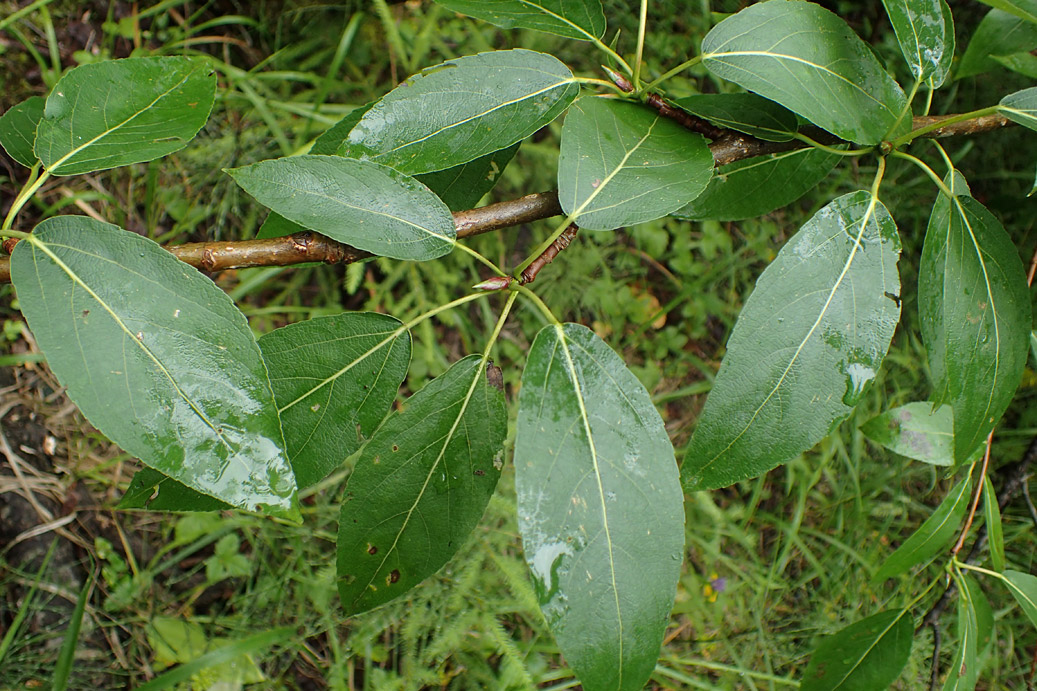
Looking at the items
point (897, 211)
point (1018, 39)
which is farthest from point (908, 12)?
point (897, 211)

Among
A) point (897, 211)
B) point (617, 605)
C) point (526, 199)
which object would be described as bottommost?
point (897, 211)

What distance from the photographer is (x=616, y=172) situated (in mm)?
737

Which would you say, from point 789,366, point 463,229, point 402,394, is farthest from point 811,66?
point 402,394

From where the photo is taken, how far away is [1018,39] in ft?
3.29

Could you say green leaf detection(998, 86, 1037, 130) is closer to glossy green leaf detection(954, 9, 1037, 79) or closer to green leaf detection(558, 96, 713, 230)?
glossy green leaf detection(954, 9, 1037, 79)

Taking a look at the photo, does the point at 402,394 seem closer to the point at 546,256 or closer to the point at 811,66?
the point at 546,256

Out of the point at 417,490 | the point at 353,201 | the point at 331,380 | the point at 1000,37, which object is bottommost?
the point at 417,490

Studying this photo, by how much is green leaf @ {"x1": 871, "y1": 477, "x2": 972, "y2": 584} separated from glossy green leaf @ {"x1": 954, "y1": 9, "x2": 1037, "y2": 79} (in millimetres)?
687

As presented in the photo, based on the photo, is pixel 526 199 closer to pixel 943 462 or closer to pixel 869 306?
pixel 869 306

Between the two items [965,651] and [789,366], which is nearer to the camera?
[789,366]

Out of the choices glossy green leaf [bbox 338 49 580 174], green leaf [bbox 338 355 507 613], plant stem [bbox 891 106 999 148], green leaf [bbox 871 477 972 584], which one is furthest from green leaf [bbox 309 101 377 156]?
green leaf [bbox 871 477 972 584]

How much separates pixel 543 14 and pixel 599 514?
61cm

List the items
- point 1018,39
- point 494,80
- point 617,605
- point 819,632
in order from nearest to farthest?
1. point 617,605
2. point 494,80
3. point 1018,39
4. point 819,632

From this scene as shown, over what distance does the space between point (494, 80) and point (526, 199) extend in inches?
5.8
